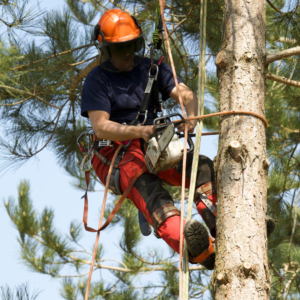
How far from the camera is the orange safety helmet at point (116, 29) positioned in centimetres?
251

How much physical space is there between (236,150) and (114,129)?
0.62 m

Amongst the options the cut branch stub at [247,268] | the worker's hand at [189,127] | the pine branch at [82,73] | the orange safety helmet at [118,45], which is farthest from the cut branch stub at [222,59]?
the pine branch at [82,73]

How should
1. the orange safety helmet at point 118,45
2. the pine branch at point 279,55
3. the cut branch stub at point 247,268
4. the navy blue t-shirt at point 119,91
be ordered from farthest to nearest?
the orange safety helmet at point 118,45, the navy blue t-shirt at point 119,91, the pine branch at point 279,55, the cut branch stub at point 247,268

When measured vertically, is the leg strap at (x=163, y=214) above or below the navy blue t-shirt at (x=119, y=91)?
below

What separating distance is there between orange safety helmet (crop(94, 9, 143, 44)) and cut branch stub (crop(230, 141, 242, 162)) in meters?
0.93

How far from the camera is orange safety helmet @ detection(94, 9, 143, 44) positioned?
8.23 feet

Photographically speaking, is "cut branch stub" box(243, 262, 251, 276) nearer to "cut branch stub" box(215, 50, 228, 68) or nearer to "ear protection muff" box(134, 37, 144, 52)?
"cut branch stub" box(215, 50, 228, 68)

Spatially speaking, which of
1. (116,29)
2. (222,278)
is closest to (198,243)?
(222,278)

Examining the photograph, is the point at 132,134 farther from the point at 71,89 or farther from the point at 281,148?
the point at 281,148

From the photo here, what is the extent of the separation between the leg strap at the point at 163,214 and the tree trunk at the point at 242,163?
25cm

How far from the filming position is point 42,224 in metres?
5.62

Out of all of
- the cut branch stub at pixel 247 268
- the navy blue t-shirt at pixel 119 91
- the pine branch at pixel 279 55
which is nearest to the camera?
the cut branch stub at pixel 247 268

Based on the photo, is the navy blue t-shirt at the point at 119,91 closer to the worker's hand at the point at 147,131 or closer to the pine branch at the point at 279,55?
the worker's hand at the point at 147,131

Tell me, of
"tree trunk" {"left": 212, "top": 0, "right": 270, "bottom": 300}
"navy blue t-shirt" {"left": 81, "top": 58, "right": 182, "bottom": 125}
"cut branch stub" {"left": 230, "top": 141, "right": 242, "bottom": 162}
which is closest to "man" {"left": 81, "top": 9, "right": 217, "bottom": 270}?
"navy blue t-shirt" {"left": 81, "top": 58, "right": 182, "bottom": 125}
